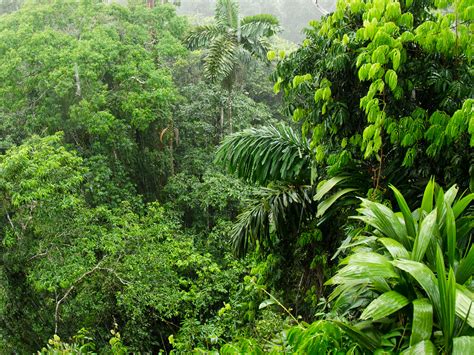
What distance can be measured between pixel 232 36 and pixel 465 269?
946 cm

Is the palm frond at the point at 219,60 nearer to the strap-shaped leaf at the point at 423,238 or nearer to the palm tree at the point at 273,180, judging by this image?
the palm tree at the point at 273,180

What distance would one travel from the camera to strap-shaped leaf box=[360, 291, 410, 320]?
1.68m

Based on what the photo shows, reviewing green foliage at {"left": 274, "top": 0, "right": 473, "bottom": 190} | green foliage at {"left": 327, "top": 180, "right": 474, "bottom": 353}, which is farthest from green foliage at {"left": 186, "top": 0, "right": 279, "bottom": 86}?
green foliage at {"left": 327, "top": 180, "right": 474, "bottom": 353}

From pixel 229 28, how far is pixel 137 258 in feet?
19.9

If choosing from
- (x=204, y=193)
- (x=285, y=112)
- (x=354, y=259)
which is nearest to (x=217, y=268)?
(x=204, y=193)

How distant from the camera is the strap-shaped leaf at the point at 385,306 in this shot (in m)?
1.68

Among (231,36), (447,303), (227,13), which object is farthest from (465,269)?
(227,13)

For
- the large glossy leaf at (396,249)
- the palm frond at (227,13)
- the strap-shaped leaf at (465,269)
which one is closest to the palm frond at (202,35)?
the palm frond at (227,13)

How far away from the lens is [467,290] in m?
1.72

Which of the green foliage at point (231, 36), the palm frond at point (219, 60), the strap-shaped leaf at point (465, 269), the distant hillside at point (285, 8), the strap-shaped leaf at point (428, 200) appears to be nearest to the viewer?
the strap-shaped leaf at point (465, 269)

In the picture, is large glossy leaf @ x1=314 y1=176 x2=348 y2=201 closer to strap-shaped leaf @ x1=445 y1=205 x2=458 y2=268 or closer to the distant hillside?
strap-shaped leaf @ x1=445 y1=205 x2=458 y2=268

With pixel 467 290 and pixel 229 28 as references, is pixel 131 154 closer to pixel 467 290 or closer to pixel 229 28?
pixel 229 28

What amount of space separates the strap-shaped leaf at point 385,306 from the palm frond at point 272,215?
2.48 meters

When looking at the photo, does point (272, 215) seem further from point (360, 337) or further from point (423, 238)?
point (360, 337)
